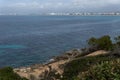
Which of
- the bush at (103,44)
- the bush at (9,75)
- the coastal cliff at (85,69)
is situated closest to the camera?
the coastal cliff at (85,69)

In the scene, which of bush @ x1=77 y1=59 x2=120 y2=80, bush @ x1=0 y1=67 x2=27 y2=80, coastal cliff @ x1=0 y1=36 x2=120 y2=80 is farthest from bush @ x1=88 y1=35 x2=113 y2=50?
bush @ x1=77 y1=59 x2=120 y2=80

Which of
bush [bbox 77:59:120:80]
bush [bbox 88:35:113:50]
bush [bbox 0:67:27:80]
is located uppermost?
bush [bbox 77:59:120:80]

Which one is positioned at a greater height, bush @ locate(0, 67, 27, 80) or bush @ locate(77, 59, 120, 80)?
bush @ locate(77, 59, 120, 80)

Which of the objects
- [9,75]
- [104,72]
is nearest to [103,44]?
[9,75]

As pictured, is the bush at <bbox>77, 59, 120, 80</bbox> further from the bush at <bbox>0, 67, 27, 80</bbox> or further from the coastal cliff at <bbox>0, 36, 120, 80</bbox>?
the bush at <bbox>0, 67, 27, 80</bbox>

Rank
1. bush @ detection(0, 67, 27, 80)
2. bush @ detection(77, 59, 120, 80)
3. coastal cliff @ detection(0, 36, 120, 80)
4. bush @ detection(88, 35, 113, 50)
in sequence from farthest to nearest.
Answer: bush @ detection(88, 35, 113, 50) < bush @ detection(0, 67, 27, 80) < coastal cliff @ detection(0, 36, 120, 80) < bush @ detection(77, 59, 120, 80)

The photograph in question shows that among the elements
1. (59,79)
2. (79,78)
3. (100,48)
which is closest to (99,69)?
(79,78)

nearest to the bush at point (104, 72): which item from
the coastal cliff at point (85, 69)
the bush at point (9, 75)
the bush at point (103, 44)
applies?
the coastal cliff at point (85, 69)

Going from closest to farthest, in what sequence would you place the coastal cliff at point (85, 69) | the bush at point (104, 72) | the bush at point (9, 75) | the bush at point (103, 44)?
the bush at point (104, 72)
the coastal cliff at point (85, 69)
the bush at point (9, 75)
the bush at point (103, 44)

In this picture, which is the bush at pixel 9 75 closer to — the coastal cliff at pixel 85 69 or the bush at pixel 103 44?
the coastal cliff at pixel 85 69

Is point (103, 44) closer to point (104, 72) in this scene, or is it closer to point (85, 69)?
point (85, 69)

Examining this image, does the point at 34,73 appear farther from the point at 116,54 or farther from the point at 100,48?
the point at 100,48

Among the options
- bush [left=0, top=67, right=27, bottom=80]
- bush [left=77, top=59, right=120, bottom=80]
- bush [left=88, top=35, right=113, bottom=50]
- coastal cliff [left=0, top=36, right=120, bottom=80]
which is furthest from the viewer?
bush [left=88, top=35, right=113, bottom=50]
